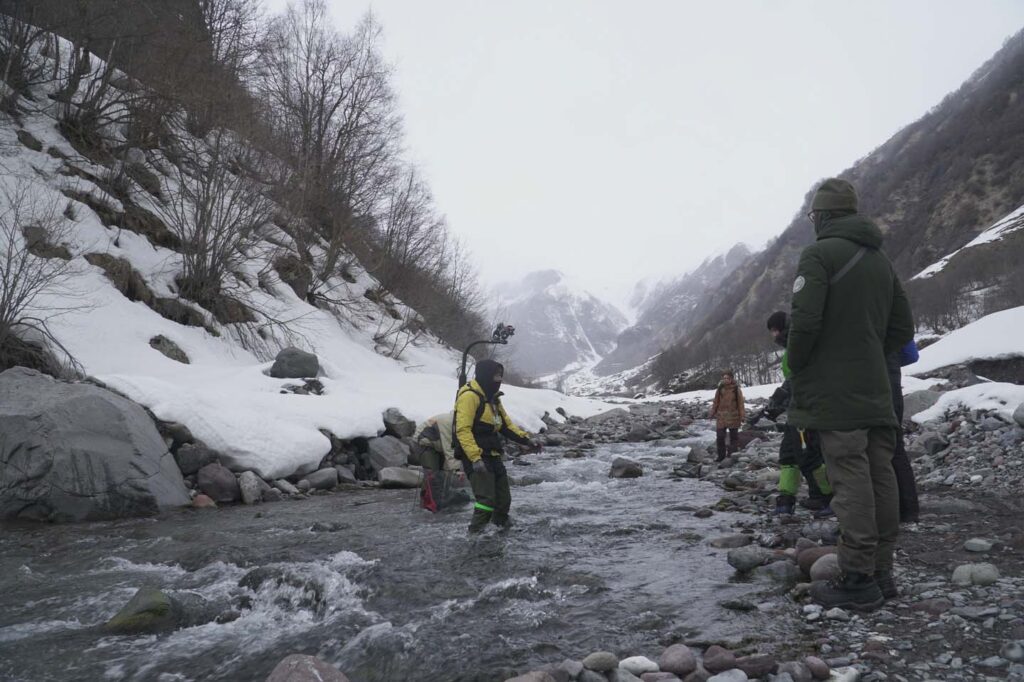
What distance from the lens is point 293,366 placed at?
1340cm

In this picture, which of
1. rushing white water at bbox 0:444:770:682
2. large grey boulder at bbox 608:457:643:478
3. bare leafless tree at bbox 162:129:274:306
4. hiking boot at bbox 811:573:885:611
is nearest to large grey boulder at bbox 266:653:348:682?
rushing white water at bbox 0:444:770:682

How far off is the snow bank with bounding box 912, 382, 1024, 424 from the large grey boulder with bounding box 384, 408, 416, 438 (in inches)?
376

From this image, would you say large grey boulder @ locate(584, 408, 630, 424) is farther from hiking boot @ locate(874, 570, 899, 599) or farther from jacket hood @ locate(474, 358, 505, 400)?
hiking boot @ locate(874, 570, 899, 599)

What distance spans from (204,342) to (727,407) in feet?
40.5

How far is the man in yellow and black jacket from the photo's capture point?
23.2 ft

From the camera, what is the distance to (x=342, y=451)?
11445mm

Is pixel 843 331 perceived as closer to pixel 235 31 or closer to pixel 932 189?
pixel 235 31

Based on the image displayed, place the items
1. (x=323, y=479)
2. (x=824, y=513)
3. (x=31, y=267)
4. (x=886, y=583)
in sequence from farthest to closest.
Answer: (x=323, y=479) → (x=31, y=267) → (x=824, y=513) → (x=886, y=583)

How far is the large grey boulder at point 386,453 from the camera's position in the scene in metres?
11.7

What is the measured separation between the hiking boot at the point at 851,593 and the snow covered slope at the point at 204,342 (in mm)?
8329

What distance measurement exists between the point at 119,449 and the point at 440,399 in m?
8.84

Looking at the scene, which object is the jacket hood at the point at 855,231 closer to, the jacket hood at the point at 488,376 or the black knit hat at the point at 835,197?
the black knit hat at the point at 835,197

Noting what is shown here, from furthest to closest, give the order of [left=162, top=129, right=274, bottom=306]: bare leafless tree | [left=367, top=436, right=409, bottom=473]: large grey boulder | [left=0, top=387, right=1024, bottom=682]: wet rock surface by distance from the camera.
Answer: [left=162, top=129, right=274, bottom=306]: bare leafless tree → [left=367, top=436, right=409, bottom=473]: large grey boulder → [left=0, top=387, right=1024, bottom=682]: wet rock surface

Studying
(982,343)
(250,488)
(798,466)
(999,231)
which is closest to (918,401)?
(982,343)
